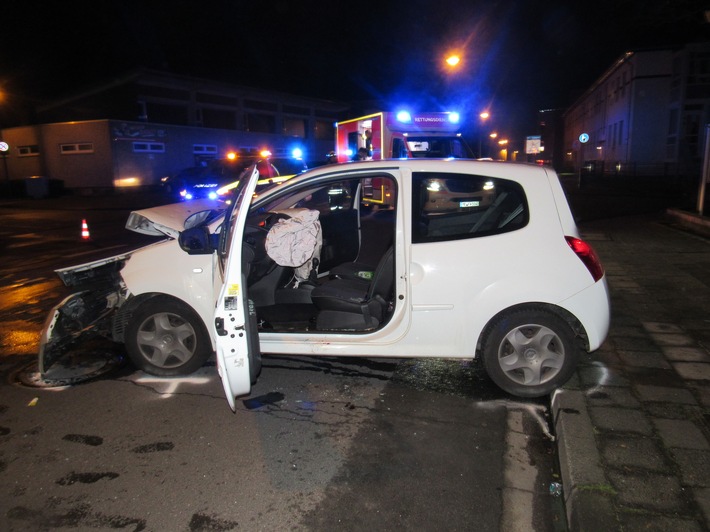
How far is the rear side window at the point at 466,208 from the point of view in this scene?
3934mm

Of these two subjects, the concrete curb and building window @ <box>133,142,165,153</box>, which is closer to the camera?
the concrete curb

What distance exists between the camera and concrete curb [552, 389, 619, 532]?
261cm

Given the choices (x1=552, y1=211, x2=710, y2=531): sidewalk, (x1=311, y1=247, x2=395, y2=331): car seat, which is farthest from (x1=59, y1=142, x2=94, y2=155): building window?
(x1=552, y1=211, x2=710, y2=531): sidewalk

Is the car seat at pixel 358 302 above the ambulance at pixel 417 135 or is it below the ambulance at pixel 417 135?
below

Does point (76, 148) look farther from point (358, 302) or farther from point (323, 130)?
point (358, 302)

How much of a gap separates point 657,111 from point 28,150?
38518 mm

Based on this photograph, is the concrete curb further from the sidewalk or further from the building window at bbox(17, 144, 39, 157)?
the building window at bbox(17, 144, 39, 157)

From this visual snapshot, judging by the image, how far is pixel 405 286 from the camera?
3.88m

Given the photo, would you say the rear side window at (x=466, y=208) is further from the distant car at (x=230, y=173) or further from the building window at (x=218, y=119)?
the building window at (x=218, y=119)

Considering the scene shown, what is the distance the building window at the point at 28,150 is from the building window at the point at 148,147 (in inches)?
246

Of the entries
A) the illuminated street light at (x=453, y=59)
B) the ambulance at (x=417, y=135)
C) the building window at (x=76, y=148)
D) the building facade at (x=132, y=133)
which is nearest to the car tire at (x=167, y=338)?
the ambulance at (x=417, y=135)

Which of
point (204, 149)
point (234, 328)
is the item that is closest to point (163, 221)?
point (234, 328)

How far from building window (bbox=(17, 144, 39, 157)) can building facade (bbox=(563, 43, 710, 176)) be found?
103 ft

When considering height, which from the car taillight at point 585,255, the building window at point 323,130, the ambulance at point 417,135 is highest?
the building window at point 323,130
